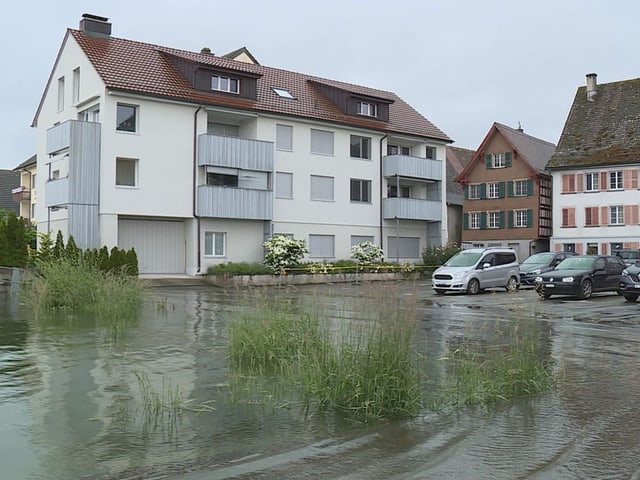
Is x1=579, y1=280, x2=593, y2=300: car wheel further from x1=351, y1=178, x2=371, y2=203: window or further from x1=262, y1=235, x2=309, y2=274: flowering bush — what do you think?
x1=351, y1=178, x2=371, y2=203: window

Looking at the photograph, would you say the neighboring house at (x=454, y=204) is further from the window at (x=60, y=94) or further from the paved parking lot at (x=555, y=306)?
the paved parking lot at (x=555, y=306)

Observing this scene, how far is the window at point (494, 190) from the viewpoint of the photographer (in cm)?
5809

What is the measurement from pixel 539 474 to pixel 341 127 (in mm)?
38826

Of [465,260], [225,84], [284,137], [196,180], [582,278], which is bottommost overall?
[582,278]

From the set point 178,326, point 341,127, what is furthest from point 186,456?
point 341,127

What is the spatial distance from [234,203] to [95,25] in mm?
12213

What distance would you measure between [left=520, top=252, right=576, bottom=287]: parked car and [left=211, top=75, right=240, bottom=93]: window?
697 inches

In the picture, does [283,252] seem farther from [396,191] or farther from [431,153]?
[431,153]

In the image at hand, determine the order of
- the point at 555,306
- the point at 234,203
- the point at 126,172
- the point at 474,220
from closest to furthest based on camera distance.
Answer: the point at 555,306
the point at 126,172
the point at 234,203
the point at 474,220

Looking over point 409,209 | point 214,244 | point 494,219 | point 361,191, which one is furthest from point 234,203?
point 494,219

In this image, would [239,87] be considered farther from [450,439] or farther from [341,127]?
[450,439]

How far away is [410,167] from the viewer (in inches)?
1795

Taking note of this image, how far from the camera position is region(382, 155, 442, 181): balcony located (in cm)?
4503

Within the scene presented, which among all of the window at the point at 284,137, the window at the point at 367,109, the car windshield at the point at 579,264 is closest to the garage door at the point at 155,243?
the window at the point at 284,137
